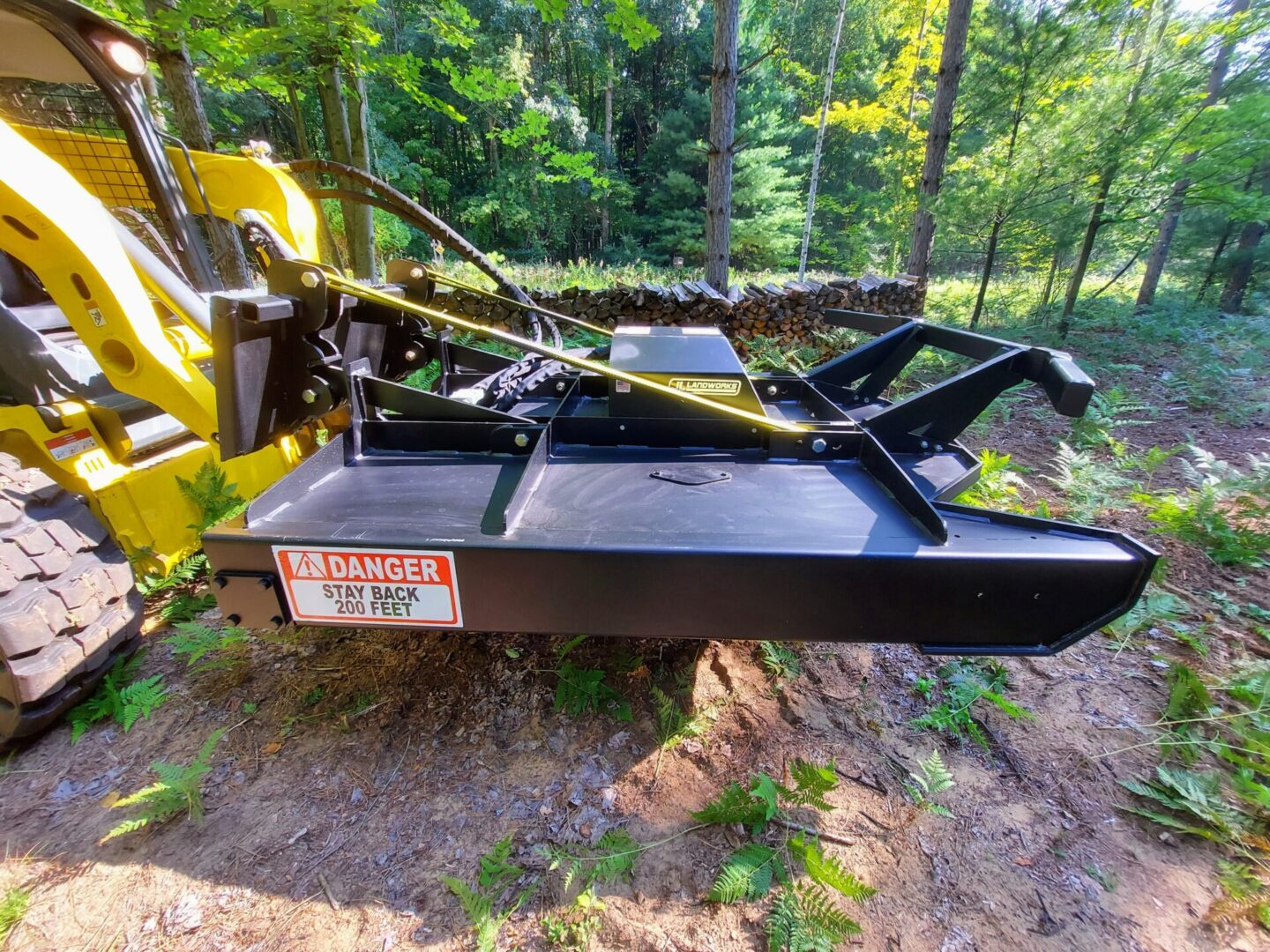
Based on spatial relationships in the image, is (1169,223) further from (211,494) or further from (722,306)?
(211,494)

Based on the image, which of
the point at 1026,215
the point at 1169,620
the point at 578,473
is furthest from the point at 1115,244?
the point at 578,473

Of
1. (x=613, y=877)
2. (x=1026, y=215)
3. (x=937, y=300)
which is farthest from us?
(x=937, y=300)

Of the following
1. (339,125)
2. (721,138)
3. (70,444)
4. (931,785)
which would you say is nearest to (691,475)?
(931,785)

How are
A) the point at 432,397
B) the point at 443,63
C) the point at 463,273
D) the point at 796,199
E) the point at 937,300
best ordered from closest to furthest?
the point at 432,397
the point at 443,63
the point at 937,300
the point at 463,273
the point at 796,199

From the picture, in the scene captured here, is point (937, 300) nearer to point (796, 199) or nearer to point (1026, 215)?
point (1026, 215)

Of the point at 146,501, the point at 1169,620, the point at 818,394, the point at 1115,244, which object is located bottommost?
the point at 1169,620

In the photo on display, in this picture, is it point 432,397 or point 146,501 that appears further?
point 146,501

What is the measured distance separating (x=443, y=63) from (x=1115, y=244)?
40.6 ft

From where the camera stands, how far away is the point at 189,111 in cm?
476

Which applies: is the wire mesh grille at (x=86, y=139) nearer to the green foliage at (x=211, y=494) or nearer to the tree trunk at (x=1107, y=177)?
the green foliage at (x=211, y=494)

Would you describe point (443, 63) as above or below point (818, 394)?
above

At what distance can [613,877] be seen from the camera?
4.71 feet

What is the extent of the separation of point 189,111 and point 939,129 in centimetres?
973

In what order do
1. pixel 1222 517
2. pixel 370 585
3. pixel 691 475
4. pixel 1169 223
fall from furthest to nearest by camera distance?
pixel 1169 223 < pixel 1222 517 < pixel 691 475 < pixel 370 585
